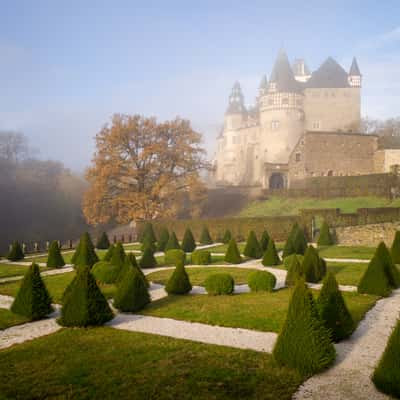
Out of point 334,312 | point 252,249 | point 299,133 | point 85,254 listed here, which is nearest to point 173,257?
point 85,254

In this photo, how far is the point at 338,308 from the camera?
8.38 metres

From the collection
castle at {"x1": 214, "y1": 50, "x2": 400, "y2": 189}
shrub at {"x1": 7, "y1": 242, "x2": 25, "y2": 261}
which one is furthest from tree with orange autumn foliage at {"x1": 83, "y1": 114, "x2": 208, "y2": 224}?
castle at {"x1": 214, "y1": 50, "x2": 400, "y2": 189}

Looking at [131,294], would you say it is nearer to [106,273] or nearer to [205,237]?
[106,273]

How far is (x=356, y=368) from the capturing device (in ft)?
22.5

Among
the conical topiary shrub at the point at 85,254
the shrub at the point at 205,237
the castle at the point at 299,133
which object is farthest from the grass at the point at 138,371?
the castle at the point at 299,133

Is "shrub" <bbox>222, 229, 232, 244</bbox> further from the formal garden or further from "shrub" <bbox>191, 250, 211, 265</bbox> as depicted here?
the formal garden

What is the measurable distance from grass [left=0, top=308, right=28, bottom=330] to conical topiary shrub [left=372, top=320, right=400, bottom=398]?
27.7 feet

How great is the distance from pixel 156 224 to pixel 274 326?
26.3 metres

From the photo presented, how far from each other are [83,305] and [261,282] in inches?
247

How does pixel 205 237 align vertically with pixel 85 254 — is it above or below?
below

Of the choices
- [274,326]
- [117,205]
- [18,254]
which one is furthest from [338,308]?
[117,205]

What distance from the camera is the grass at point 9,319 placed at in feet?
32.8

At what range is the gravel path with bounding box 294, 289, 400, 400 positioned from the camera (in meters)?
5.83

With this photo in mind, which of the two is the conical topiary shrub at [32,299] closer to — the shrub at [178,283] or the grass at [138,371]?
the grass at [138,371]
